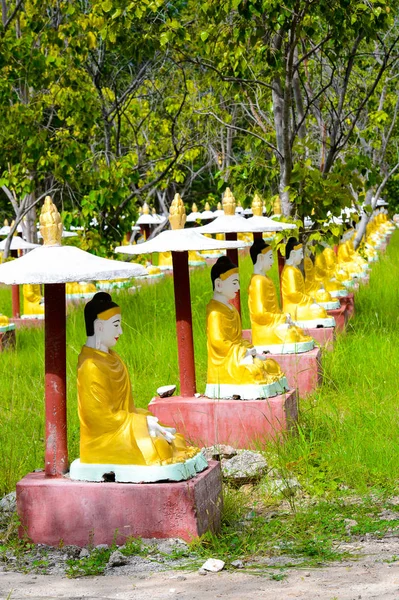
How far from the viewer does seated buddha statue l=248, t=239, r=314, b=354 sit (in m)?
9.26

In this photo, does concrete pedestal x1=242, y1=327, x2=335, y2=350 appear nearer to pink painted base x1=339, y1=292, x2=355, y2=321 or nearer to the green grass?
the green grass

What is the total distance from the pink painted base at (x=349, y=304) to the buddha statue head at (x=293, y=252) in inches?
78.1

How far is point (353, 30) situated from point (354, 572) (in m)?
7.13

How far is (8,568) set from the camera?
5.36m

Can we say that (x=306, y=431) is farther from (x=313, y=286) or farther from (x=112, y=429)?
(x=313, y=286)

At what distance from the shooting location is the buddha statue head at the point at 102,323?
19.1ft

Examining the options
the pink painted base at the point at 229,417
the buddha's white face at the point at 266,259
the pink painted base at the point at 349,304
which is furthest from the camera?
the pink painted base at the point at 349,304

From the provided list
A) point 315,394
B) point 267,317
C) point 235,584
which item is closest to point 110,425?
point 235,584

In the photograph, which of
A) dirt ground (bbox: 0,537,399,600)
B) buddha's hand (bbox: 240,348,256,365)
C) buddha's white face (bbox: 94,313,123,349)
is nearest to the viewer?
dirt ground (bbox: 0,537,399,600)

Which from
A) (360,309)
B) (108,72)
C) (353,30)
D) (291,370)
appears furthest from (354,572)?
(108,72)

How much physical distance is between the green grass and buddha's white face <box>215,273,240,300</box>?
1171 millimetres

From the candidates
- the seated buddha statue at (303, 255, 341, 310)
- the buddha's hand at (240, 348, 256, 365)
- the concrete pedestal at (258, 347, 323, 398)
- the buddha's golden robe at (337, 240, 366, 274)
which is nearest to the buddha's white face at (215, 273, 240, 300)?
the buddha's hand at (240, 348, 256, 365)

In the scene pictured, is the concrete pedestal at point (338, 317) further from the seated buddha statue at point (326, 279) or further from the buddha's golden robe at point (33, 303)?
the buddha's golden robe at point (33, 303)

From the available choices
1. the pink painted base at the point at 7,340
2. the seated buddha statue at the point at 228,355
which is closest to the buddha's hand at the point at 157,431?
the seated buddha statue at the point at 228,355
